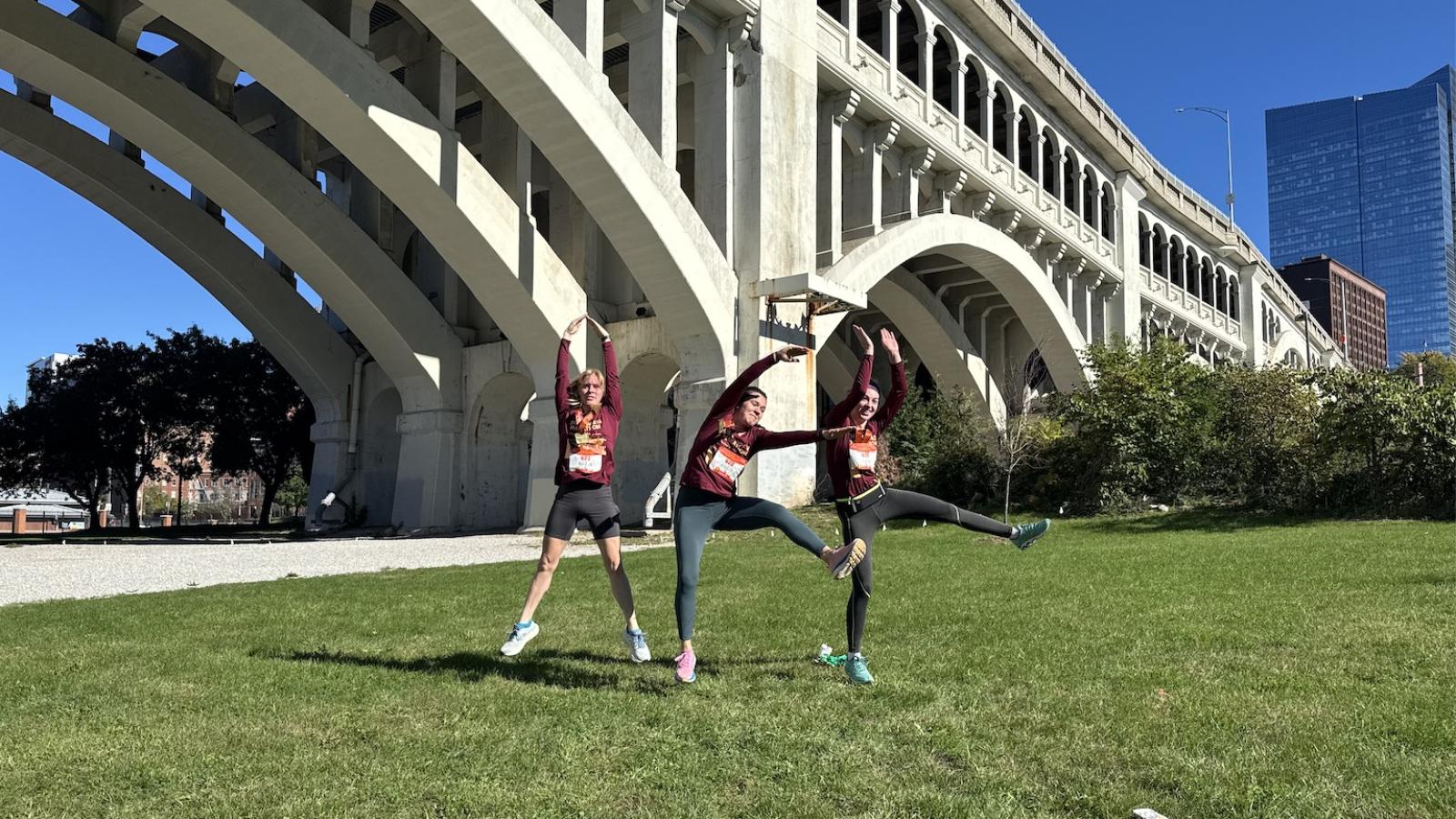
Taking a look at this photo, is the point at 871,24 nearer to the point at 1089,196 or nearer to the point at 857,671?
the point at 1089,196

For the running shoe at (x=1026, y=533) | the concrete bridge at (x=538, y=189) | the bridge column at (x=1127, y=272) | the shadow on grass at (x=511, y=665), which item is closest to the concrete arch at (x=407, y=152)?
the concrete bridge at (x=538, y=189)

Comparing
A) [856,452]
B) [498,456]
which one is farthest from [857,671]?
[498,456]

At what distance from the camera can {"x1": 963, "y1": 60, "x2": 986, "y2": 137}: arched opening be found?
3022 cm

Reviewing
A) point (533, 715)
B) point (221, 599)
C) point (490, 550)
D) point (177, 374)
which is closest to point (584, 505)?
point (533, 715)

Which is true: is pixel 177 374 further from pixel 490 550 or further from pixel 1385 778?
pixel 1385 778

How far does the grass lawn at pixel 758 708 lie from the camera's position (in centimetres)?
363

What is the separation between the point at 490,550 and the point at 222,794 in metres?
13.3

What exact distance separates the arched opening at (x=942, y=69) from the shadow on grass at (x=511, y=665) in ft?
83.8

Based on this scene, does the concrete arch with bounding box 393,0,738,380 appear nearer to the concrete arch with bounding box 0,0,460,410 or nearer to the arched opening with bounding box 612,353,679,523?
the arched opening with bounding box 612,353,679,523

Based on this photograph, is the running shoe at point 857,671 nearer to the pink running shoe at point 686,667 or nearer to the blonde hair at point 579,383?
the pink running shoe at point 686,667

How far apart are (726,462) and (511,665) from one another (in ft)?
5.52

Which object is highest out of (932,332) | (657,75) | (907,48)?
(907,48)

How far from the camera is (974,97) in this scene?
35.2 metres

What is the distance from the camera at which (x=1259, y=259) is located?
53281 millimetres
